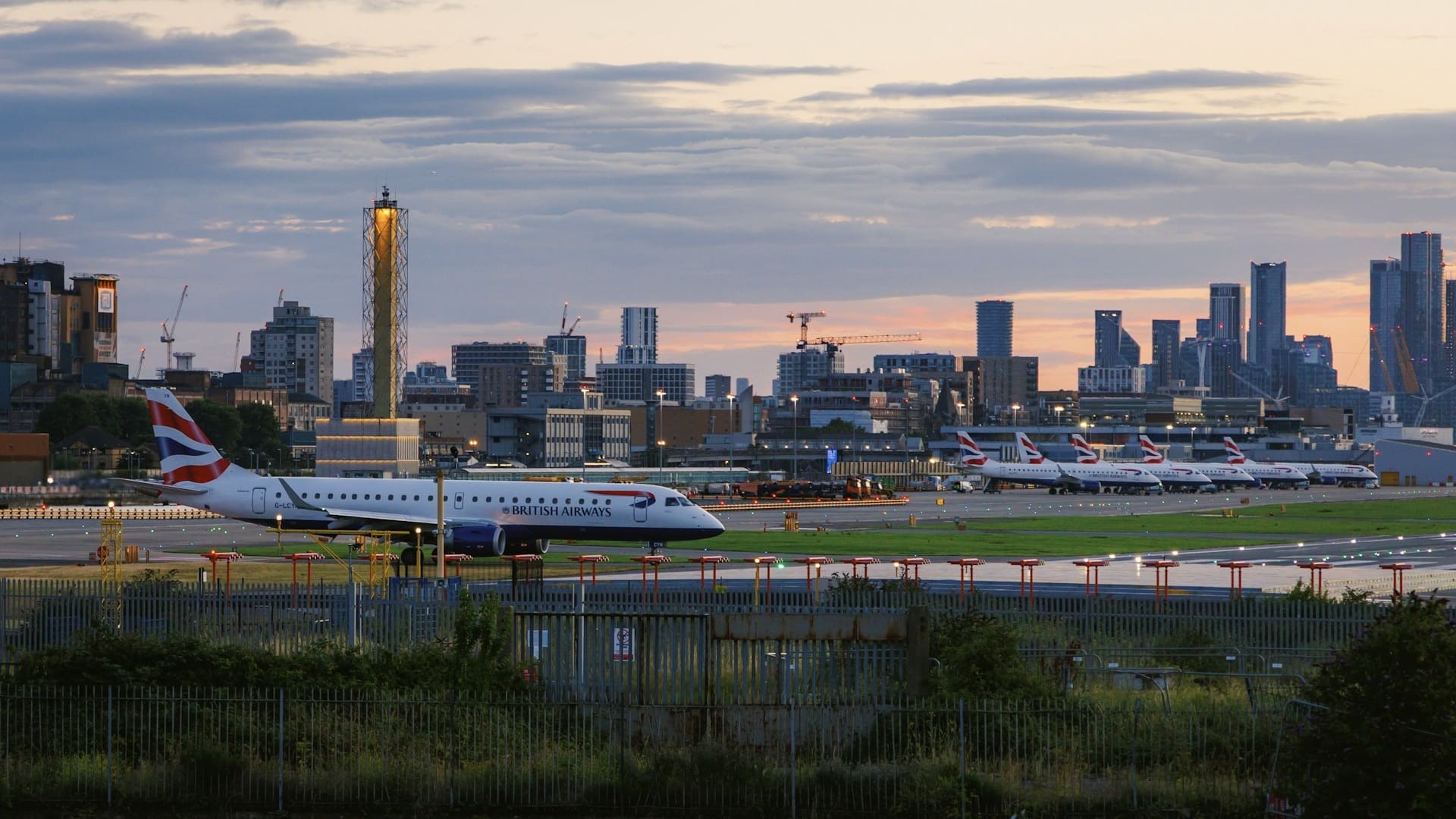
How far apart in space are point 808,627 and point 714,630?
165 cm

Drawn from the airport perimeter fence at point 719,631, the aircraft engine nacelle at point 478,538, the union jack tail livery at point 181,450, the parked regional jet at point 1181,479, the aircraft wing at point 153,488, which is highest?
the union jack tail livery at point 181,450

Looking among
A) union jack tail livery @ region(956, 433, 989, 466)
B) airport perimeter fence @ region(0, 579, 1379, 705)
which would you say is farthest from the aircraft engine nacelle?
union jack tail livery @ region(956, 433, 989, 466)

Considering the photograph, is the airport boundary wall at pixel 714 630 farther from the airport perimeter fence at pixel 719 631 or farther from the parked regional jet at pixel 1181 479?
the parked regional jet at pixel 1181 479

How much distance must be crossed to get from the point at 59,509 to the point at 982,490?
104438mm

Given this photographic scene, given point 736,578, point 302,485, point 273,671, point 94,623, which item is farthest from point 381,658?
point 302,485

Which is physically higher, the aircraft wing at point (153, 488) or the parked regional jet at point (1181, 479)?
the aircraft wing at point (153, 488)

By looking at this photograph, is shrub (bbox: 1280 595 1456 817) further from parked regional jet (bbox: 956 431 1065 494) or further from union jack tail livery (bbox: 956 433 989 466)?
union jack tail livery (bbox: 956 433 989 466)

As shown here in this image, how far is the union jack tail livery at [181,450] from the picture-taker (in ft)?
242

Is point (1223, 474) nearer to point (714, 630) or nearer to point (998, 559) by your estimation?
point (998, 559)

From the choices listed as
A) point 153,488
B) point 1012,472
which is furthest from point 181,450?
point 1012,472

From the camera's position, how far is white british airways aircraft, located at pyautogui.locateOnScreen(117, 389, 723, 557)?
68000 mm

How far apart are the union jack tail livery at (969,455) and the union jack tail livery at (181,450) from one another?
123 m

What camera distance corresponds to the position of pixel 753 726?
1053 inches

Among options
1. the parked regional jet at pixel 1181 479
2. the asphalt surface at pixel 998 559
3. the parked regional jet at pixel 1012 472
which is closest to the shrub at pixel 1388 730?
the asphalt surface at pixel 998 559
